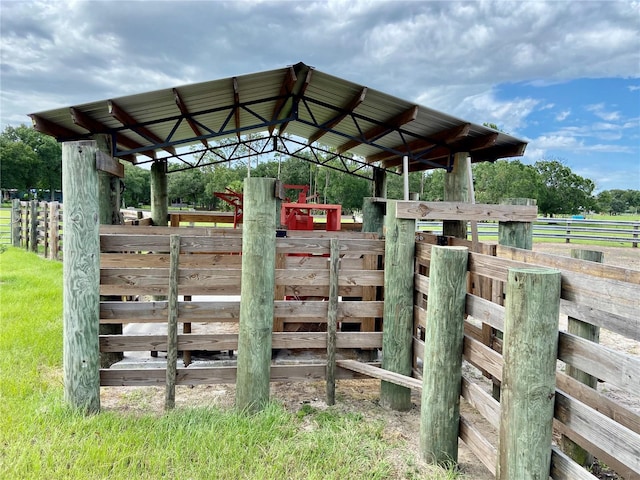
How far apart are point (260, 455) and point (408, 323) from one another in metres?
1.64

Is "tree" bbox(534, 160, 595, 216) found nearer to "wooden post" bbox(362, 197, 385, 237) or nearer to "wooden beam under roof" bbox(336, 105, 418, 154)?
"wooden beam under roof" bbox(336, 105, 418, 154)

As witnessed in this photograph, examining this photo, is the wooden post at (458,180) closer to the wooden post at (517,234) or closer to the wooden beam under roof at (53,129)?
the wooden post at (517,234)

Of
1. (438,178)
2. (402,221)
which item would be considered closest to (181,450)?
(402,221)

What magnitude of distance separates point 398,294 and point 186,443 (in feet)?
6.69

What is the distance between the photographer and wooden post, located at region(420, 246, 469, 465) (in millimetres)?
2949

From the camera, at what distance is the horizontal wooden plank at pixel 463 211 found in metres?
3.70

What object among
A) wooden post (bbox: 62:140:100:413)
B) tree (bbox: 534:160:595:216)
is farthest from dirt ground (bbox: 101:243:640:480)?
tree (bbox: 534:160:595:216)

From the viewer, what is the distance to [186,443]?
3104mm

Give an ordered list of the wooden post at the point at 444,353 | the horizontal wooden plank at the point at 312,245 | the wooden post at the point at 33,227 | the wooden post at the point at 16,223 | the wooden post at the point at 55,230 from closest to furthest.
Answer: the wooden post at the point at 444,353, the horizontal wooden plank at the point at 312,245, the wooden post at the point at 55,230, the wooden post at the point at 33,227, the wooden post at the point at 16,223

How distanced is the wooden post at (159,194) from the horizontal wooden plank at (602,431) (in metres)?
8.56

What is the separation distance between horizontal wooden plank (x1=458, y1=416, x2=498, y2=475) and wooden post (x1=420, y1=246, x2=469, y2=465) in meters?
0.06

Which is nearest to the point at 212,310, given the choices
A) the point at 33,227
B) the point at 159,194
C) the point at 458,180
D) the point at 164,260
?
the point at 164,260

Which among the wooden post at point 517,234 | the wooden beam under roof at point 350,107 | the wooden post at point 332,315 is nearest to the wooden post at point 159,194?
the wooden beam under roof at point 350,107

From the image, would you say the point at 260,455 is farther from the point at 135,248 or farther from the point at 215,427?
the point at 135,248
